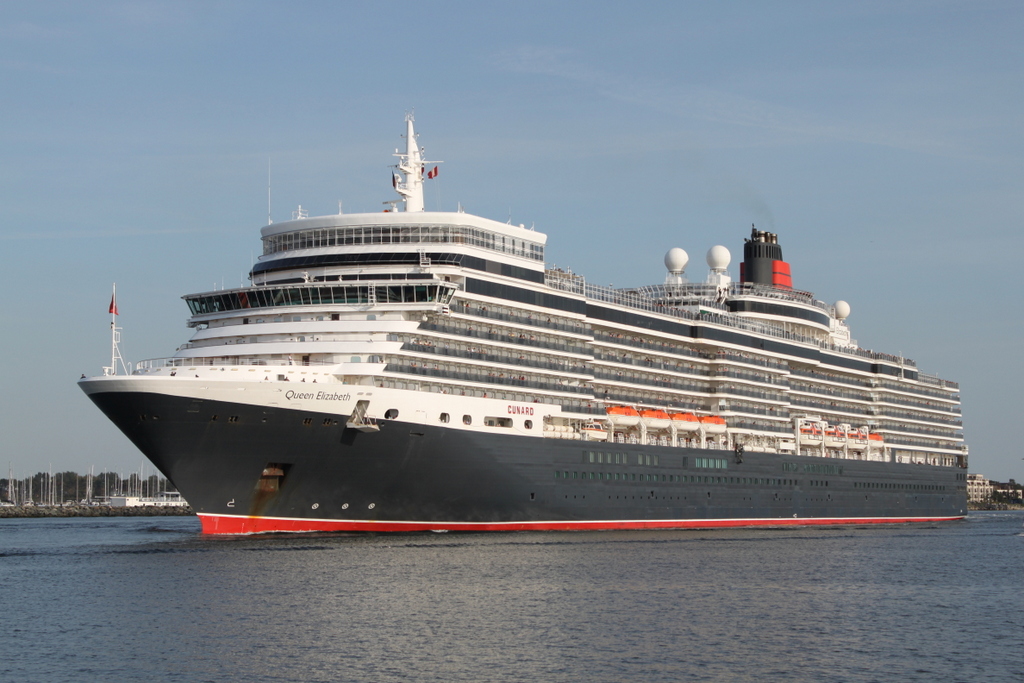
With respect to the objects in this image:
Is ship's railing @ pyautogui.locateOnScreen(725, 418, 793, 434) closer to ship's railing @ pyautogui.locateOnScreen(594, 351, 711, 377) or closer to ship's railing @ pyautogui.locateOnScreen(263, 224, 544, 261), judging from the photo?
ship's railing @ pyautogui.locateOnScreen(594, 351, 711, 377)

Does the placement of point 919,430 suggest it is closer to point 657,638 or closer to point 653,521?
point 653,521

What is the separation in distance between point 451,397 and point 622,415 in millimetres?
14983

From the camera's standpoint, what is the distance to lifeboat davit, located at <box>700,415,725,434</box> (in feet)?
236

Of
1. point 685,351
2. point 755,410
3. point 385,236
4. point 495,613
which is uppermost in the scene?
point 385,236

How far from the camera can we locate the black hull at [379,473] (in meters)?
47.2

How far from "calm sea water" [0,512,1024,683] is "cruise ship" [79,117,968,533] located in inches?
130

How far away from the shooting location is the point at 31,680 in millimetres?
24625

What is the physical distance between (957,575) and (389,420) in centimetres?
2392

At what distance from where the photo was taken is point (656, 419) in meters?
67.5

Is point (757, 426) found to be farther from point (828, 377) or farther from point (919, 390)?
point (919, 390)

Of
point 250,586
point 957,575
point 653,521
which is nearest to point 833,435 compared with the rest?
point 653,521

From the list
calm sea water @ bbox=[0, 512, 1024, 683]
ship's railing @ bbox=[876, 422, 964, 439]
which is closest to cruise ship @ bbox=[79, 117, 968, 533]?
calm sea water @ bbox=[0, 512, 1024, 683]

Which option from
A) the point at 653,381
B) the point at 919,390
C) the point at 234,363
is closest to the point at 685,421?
the point at 653,381

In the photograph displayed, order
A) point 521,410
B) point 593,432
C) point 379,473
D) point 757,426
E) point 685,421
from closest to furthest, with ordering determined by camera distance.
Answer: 1. point 379,473
2. point 521,410
3. point 593,432
4. point 685,421
5. point 757,426
